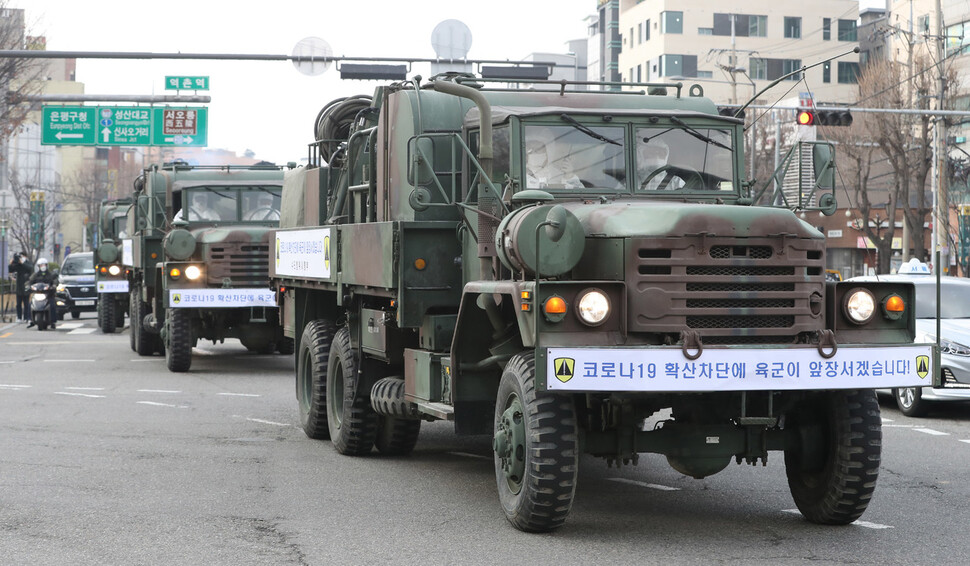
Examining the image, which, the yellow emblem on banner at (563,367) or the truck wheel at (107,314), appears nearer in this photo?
the yellow emblem on banner at (563,367)

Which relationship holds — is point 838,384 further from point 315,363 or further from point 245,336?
point 245,336

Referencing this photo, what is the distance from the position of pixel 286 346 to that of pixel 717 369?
15119 millimetres

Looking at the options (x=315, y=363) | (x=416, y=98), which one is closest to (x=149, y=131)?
(x=315, y=363)

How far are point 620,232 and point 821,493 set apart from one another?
208 cm

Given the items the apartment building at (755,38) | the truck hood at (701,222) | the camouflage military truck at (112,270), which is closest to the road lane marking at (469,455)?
the truck hood at (701,222)

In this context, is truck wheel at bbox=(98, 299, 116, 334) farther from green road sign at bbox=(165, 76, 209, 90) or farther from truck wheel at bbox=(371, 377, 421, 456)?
truck wheel at bbox=(371, 377, 421, 456)

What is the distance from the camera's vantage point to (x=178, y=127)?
38.6 m

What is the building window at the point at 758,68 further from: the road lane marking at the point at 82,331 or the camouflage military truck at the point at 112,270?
the road lane marking at the point at 82,331

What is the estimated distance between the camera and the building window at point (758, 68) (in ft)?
275

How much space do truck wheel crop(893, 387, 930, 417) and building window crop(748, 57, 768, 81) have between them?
230ft

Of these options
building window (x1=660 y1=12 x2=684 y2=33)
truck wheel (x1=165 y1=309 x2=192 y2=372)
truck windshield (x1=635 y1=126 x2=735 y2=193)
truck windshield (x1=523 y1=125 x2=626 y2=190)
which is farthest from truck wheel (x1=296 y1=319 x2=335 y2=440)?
building window (x1=660 y1=12 x2=684 y2=33)

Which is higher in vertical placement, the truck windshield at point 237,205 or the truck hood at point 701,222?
the truck windshield at point 237,205

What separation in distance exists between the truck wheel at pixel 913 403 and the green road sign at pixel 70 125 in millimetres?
28033

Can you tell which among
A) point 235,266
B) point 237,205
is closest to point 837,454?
point 235,266
